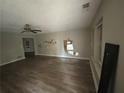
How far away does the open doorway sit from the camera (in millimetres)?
6797

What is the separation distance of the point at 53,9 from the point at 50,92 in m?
2.61

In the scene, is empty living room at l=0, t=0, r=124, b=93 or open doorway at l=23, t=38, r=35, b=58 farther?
open doorway at l=23, t=38, r=35, b=58

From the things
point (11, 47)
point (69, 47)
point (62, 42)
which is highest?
point (62, 42)

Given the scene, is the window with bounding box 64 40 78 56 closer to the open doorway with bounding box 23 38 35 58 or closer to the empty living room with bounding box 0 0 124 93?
the empty living room with bounding box 0 0 124 93

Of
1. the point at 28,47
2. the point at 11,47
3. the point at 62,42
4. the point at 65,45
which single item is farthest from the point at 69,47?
the point at 11,47

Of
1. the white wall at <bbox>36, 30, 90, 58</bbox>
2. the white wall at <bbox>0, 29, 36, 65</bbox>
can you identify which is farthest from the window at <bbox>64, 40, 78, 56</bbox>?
the white wall at <bbox>0, 29, 36, 65</bbox>

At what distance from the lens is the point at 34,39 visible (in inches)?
295

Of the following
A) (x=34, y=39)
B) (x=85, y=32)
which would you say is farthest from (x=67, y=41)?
(x=34, y=39)

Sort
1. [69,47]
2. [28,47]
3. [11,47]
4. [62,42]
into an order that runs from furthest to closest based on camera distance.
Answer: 1. [28,47]
2. [62,42]
3. [69,47]
4. [11,47]

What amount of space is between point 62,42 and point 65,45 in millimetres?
356

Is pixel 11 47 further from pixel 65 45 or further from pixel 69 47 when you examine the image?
pixel 69 47

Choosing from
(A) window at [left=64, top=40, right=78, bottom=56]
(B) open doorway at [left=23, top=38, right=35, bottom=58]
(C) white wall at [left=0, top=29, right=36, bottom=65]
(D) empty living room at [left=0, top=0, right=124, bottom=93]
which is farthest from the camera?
(B) open doorway at [left=23, top=38, right=35, bottom=58]

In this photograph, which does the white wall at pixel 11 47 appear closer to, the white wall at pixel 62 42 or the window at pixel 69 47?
the white wall at pixel 62 42

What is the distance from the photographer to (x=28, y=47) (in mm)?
7086
